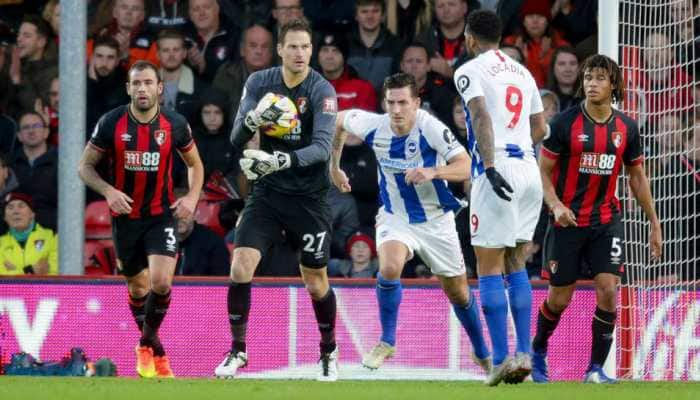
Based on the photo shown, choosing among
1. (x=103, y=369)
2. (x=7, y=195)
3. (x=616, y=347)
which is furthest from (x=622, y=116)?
(x=7, y=195)

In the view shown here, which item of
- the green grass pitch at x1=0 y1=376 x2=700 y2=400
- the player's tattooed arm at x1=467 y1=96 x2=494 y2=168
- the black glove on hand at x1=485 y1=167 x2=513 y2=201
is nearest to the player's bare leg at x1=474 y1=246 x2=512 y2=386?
the green grass pitch at x1=0 y1=376 x2=700 y2=400

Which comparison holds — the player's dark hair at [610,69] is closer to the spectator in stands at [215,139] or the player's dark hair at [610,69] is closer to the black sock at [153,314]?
the black sock at [153,314]

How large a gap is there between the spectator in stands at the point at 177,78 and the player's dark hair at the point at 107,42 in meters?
0.37

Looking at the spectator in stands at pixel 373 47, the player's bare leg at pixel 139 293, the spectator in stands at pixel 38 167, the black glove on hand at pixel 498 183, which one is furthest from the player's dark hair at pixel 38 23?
the black glove on hand at pixel 498 183

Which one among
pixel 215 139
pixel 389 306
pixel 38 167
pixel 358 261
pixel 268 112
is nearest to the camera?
pixel 268 112

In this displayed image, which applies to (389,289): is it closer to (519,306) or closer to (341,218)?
(519,306)

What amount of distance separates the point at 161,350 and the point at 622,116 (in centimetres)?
344

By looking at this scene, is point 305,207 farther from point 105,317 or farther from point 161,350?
point 105,317

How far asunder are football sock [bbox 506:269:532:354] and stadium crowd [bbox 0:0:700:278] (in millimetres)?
3829

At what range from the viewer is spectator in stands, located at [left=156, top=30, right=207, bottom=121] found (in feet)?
45.2

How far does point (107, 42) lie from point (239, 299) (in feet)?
14.9

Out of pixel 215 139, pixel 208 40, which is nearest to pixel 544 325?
pixel 215 139

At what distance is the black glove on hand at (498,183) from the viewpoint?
8.80 meters

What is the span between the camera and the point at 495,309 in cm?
903
